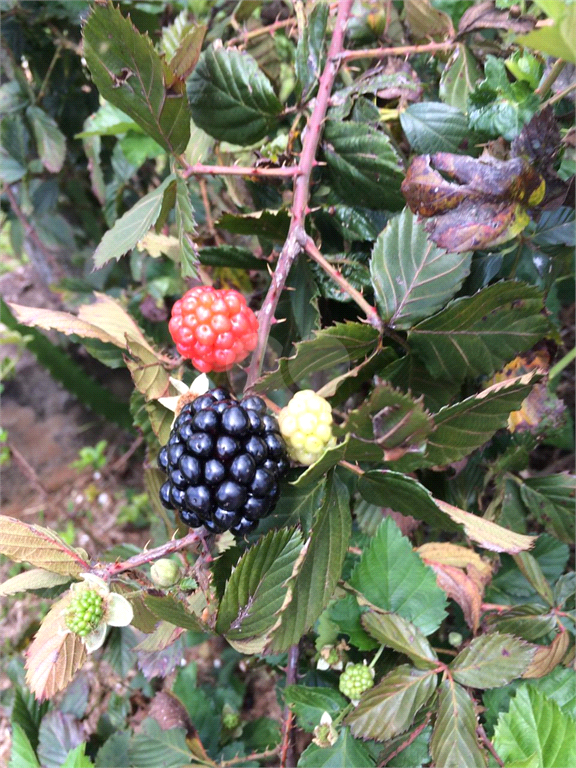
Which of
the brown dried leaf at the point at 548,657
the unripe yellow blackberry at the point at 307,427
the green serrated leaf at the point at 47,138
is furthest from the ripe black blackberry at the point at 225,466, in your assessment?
the green serrated leaf at the point at 47,138

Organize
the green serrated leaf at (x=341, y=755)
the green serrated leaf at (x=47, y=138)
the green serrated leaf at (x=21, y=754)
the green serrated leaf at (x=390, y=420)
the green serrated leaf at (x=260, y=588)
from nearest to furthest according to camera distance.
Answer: the green serrated leaf at (x=390, y=420) < the green serrated leaf at (x=260, y=588) < the green serrated leaf at (x=341, y=755) < the green serrated leaf at (x=21, y=754) < the green serrated leaf at (x=47, y=138)

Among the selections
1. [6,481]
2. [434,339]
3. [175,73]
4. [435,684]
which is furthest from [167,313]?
[6,481]

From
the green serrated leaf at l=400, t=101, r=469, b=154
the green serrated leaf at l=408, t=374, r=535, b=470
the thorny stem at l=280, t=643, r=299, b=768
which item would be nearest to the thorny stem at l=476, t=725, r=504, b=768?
the thorny stem at l=280, t=643, r=299, b=768

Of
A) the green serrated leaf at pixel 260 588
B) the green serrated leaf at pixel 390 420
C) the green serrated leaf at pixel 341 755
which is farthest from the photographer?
the green serrated leaf at pixel 341 755

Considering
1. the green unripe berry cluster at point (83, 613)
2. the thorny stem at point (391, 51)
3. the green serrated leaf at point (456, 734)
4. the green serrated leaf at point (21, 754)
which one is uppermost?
the thorny stem at point (391, 51)

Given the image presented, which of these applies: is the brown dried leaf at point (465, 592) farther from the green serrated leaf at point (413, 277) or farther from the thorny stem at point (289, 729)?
the green serrated leaf at point (413, 277)

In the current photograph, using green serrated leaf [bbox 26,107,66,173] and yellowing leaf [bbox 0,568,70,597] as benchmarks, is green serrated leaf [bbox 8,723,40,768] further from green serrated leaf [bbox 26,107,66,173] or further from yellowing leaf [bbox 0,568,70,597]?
green serrated leaf [bbox 26,107,66,173]

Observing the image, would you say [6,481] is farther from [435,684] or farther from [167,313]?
[435,684]

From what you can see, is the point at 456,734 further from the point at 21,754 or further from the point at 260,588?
the point at 21,754
